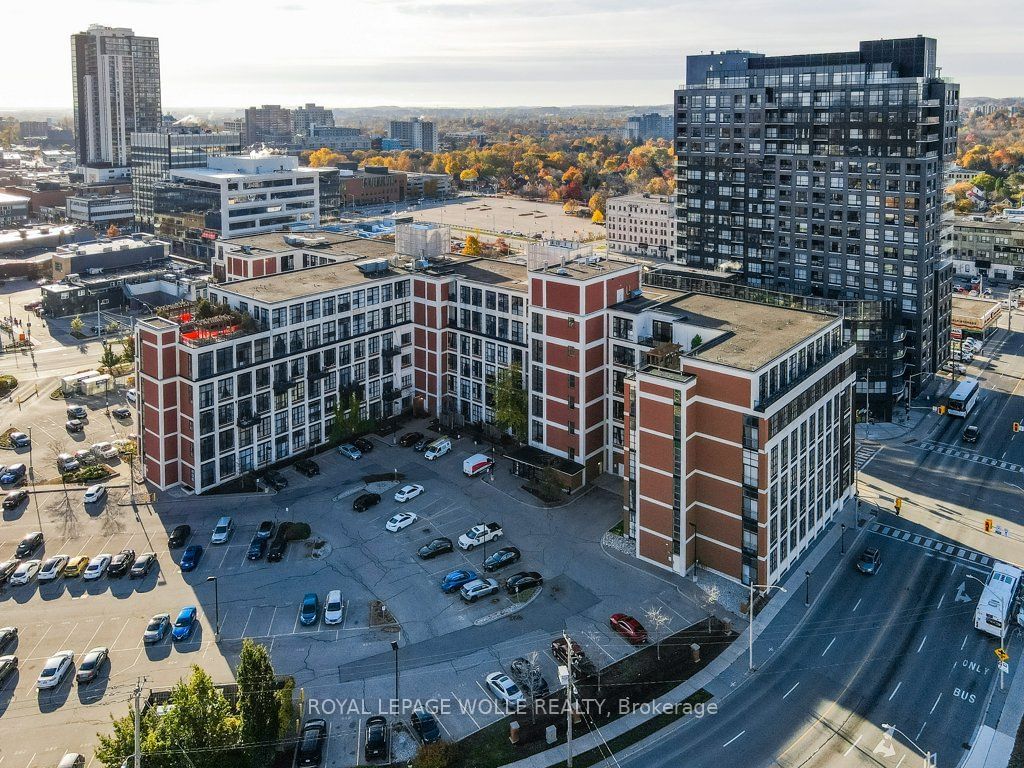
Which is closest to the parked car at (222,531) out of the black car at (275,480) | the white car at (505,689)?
the black car at (275,480)

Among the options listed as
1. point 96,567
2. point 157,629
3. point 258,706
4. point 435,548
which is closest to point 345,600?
point 435,548

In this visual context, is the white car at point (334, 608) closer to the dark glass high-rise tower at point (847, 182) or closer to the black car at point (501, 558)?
the black car at point (501, 558)

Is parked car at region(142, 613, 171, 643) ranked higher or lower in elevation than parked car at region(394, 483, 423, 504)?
lower

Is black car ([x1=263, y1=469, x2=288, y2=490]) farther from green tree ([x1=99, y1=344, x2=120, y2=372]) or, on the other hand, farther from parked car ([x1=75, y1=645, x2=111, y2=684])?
green tree ([x1=99, y1=344, x2=120, y2=372])

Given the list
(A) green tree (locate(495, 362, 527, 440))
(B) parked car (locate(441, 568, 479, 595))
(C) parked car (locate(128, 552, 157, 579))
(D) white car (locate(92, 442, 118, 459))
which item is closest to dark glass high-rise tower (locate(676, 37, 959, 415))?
(A) green tree (locate(495, 362, 527, 440))

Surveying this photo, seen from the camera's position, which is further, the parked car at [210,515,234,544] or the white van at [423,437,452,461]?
the white van at [423,437,452,461]

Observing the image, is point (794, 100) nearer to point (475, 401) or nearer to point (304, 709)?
point (475, 401)
